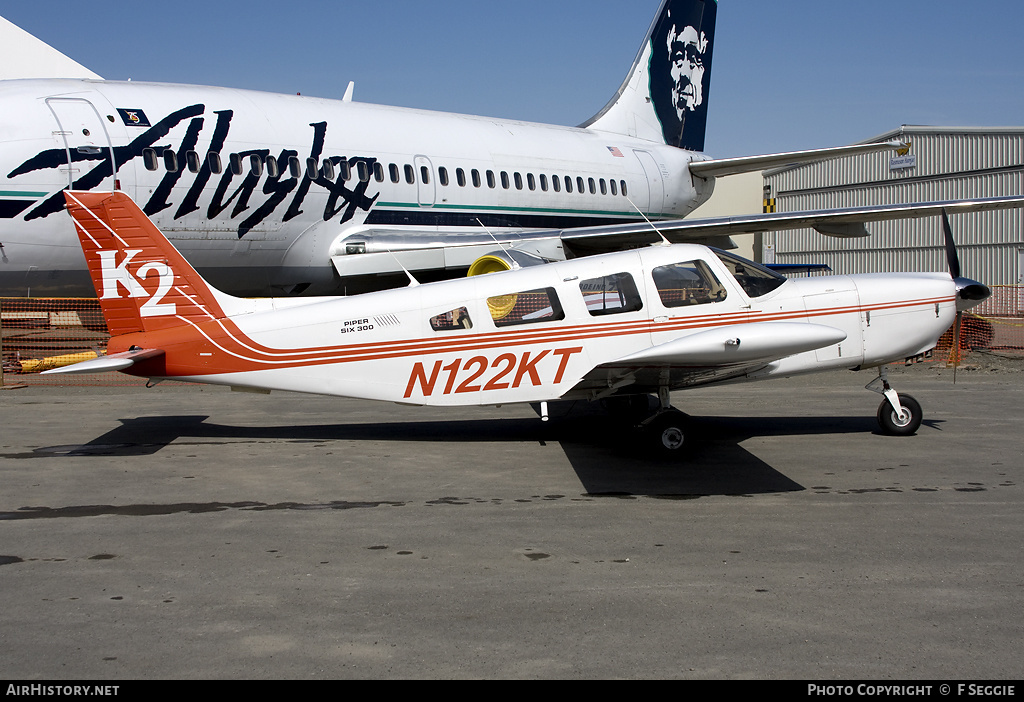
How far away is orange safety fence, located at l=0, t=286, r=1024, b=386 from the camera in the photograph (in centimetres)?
1555

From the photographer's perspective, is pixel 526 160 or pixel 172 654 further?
pixel 526 160

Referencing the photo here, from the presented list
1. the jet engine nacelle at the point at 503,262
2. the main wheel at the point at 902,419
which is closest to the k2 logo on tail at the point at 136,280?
the jet engine nacelle at the point at 503,262

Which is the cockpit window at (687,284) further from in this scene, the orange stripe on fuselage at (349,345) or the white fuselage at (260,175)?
the white fuselage at (260,175)

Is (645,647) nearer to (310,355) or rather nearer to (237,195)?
(310,355)

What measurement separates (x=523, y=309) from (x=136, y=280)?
12.4 feet

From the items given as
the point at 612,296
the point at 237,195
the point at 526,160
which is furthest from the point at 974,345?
the point at 237,195

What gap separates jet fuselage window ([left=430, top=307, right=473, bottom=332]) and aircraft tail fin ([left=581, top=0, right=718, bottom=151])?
14.6 m

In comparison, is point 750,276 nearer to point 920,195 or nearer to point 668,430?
point 668,430

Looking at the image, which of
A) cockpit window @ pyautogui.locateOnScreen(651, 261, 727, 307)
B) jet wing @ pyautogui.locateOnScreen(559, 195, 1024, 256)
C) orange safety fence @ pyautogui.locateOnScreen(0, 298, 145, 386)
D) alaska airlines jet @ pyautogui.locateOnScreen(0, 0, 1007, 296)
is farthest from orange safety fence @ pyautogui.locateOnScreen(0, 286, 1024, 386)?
cockpit window @ pyautogui.locateOnScreen(651, 261, 727, 307)

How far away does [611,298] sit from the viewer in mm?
8422

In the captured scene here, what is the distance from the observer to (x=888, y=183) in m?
41.7

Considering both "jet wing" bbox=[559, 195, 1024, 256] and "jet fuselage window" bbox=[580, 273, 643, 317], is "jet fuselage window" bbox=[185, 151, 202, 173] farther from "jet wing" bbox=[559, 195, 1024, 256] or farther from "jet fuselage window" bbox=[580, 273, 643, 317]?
"jet fuselage window" bbox=[580, 273, 643, 317]

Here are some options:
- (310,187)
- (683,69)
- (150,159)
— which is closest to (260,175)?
(310,187)

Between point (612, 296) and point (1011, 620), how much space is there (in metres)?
4.74
